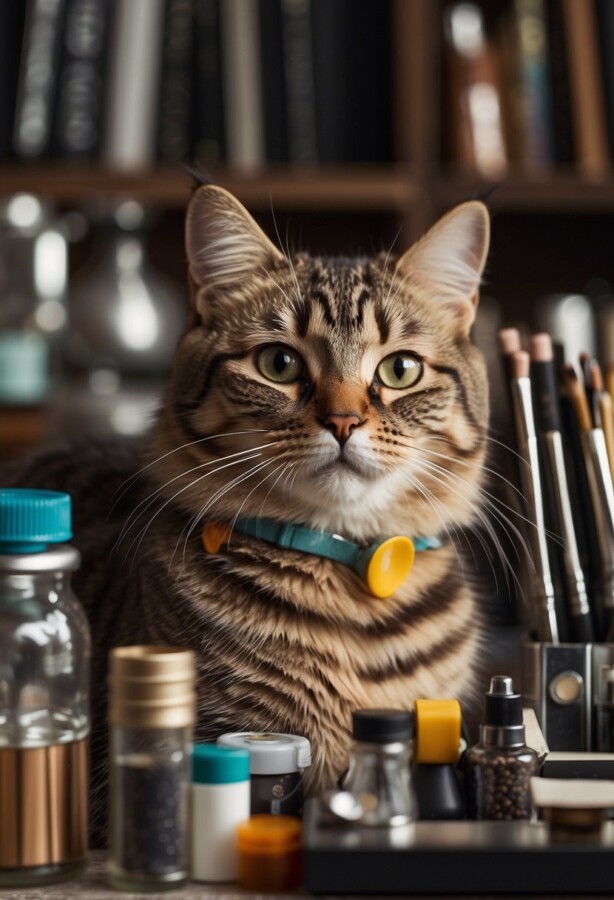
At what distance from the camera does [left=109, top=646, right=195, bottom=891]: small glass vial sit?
62 cm

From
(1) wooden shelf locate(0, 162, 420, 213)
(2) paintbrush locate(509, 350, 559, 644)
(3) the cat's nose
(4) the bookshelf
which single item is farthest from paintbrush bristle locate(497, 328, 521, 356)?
(1) wooden shelf locate(0, 162, 420, 213)

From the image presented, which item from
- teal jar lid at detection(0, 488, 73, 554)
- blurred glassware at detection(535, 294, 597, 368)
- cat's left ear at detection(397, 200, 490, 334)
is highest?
blurred glassware at detection(535, 294, 597, 368)

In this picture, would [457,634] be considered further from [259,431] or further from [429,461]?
[259,431]

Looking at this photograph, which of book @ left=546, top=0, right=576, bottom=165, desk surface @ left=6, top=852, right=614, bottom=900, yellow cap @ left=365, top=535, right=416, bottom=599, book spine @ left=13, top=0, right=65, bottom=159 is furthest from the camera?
book @ left=546, top=0, right=576, bottom=165

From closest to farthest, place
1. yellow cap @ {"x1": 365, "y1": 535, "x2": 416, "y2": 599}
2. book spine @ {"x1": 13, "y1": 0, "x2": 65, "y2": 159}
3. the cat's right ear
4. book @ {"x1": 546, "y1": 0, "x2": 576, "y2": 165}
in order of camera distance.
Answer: yellow cap @ {"x1": 365, "y1": 535, "x2": 416, "y2": 599} < the cat's right ear < book spine @ {"x1": 13, "y1": 0, "x2": 65, "y2": 159} < book @ {"x1": 546, "y1": 0, "x2": 576, "y2": 165}

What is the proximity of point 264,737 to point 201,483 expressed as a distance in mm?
242

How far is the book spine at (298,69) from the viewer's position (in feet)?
7.02

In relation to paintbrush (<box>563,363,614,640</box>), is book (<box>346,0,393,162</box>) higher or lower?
higher

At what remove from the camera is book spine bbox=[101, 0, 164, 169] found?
7.06 feet

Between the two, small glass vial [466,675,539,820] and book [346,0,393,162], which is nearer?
small glass vial [466,675,539,820]

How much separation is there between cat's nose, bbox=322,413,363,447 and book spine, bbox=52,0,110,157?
4.87 ft

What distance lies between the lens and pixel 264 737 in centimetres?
74

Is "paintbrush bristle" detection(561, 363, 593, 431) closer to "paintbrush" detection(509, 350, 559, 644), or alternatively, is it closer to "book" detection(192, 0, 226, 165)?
"paintbrush" detection(509, 350, 559, 644)

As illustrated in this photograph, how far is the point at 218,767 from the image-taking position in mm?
646
